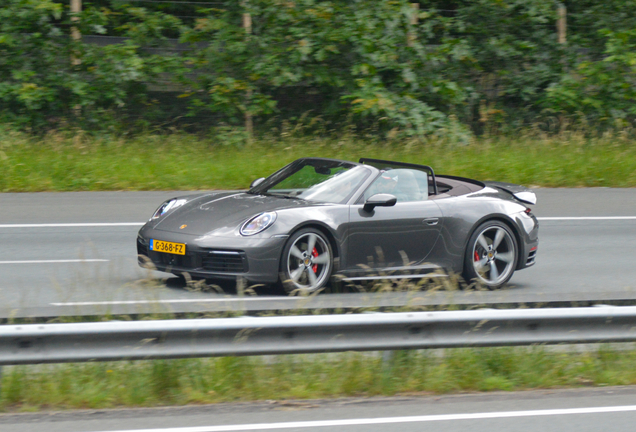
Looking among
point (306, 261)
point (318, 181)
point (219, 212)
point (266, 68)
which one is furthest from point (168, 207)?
point (266, 68)

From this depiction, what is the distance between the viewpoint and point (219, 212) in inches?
311

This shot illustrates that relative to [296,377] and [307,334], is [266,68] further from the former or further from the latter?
[307,334]

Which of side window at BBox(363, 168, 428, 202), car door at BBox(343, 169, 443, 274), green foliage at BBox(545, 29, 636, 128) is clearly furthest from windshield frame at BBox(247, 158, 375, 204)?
green foliage at BBox(545, 29, 636, 128)

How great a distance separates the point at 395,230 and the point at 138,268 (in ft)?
9.01

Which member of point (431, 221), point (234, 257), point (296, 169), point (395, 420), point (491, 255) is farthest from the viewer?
point (296, 169)

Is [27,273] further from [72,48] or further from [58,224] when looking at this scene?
[72,48]

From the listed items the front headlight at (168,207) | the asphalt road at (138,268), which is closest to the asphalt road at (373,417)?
the asphalt road at (138,268)

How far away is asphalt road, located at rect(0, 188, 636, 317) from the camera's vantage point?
7.16 m

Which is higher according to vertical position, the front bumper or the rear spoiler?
the rear spoiler

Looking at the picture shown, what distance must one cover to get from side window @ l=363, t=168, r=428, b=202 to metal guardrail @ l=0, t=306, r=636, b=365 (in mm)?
3033

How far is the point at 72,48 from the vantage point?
59.7 feet

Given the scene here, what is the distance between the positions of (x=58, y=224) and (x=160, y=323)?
270 inches

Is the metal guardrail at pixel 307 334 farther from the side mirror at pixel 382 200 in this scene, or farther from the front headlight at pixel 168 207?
the front headlight at pixel 168 207

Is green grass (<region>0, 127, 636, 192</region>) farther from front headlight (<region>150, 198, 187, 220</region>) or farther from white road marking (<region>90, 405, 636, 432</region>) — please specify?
white road marking (<region>90, 405, 636, 432</region>)
